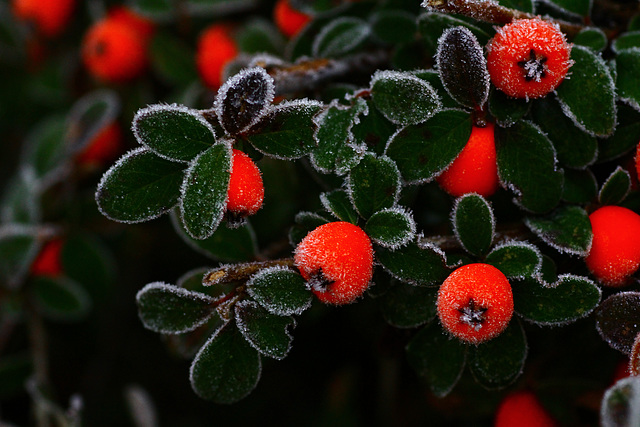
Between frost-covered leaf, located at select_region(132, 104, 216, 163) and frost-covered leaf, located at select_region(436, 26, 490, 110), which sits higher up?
frost-covered leaf, located at select_region(436, 26, 490, 110)

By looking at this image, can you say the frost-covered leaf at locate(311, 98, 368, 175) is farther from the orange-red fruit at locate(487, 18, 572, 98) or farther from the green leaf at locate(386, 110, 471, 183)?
the orange-red fruit at locate(487, 18, 572, 98)

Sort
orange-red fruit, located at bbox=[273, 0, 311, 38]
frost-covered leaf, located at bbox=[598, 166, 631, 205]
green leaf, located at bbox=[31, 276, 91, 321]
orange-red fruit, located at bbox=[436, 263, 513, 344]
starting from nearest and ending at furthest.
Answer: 1. orange-red fruit, located at bbox=[436, 263, 513, 344]
2. frost-covered leaf, located at bbox=[598, 166, 631, 205]
3. orange-red fruit, located at bbox=[273, 0, 311, 38]
4. green leaf, located at bbox=[31, 276, 91, 321]

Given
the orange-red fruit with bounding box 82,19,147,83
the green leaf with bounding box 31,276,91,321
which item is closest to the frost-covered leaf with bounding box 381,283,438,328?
the green leaf with bounding box 31,276,91,321

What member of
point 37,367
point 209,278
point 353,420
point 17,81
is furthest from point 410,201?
point 17,81

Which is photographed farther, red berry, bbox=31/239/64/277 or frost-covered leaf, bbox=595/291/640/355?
red berry, bbox=31/239/64/277

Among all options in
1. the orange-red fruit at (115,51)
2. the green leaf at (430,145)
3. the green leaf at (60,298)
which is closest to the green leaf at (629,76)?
the green leaf at (430,145)

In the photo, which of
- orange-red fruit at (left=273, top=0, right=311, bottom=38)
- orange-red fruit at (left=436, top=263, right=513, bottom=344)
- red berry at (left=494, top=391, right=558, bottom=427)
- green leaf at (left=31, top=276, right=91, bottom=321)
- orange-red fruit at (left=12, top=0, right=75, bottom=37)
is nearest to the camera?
orange-red fruit at (left=436, top=263, right=513, bottom=344)

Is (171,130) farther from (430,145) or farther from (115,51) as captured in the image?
(115,51)

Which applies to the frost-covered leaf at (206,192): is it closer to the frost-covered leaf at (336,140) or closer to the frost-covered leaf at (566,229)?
the frost-covered leaf at (336,140)
